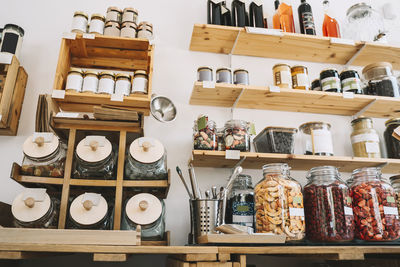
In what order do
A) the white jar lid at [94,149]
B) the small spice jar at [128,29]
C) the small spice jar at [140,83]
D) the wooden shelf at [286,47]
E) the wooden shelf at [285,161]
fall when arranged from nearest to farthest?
the white jar lid at [94,149], the wooden shelf at [285,161], the small spice jar at [140,83], the small spice jar at [128,29], the wooden shelf at [286,47]

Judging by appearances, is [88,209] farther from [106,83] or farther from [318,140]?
[318,140]

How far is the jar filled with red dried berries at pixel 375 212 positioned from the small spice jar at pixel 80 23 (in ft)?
5.35

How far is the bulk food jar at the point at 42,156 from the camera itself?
54.1 inches

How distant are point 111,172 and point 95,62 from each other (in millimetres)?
858

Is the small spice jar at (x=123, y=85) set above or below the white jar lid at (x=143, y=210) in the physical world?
above

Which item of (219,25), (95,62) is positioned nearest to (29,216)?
(95,62)

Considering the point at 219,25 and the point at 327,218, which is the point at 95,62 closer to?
the point at 219,25

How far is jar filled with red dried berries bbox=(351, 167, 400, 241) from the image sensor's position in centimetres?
145

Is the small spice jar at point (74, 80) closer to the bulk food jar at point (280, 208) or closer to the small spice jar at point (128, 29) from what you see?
the small spice jar at point (128, 29)

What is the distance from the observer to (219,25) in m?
2.06

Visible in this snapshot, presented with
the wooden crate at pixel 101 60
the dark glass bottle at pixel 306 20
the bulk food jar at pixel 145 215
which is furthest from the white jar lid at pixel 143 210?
the dark glass bottle at pixel 306 20

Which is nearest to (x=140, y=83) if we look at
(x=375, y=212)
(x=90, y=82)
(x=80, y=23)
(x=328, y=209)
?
(x=90, y=82)

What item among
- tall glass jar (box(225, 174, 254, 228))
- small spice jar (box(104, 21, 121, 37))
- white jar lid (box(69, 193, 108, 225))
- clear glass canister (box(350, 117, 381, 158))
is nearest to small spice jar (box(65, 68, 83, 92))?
small spice jar (box(104, 21, 121, 37))

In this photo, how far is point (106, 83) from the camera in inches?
70.7
